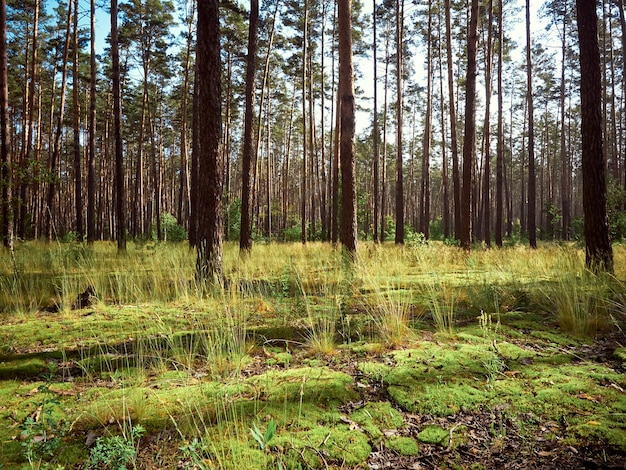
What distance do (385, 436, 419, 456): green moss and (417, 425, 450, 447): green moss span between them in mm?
68

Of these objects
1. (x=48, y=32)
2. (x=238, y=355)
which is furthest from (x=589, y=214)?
(x=48, y=32)

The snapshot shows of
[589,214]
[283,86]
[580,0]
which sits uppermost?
[283,86]

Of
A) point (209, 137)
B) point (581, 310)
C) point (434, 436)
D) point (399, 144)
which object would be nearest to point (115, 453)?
point (434, 436)

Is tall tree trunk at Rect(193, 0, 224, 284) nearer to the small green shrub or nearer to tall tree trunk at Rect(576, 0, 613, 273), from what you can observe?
the small green shrub

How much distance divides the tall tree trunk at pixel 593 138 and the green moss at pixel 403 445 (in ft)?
17.6

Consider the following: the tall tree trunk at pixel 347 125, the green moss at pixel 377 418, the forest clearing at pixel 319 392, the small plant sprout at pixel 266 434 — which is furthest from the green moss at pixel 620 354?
the tall tree trunk at pixel 347 125

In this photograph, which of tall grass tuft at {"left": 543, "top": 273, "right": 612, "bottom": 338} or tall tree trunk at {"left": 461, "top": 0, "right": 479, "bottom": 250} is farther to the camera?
tall tree trunk at {"left": 461, "top": 0, "right": 479, "bottom": 250}

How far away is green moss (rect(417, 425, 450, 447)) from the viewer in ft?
6.06

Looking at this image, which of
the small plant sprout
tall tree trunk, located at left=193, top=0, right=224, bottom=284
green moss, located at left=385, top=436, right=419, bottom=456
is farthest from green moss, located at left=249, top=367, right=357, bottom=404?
tall tree trunk, located at left=193, top=0, right=224, bottom=284

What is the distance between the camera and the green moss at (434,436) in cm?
185

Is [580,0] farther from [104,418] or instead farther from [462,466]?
[104,418]

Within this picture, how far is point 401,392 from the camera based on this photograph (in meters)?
2.30

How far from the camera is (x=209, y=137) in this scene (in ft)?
18.2

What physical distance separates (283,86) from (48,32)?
50.5ft
